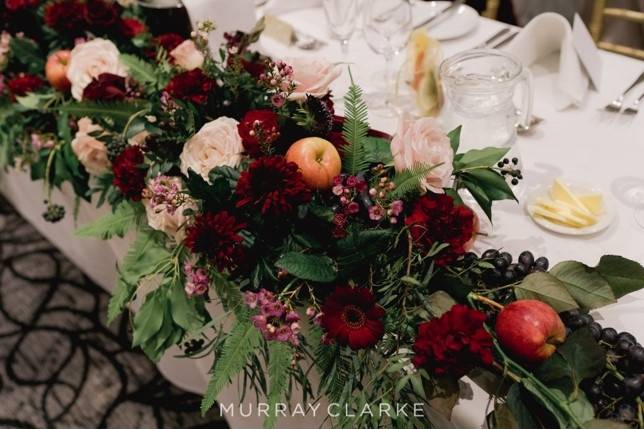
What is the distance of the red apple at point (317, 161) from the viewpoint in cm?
85

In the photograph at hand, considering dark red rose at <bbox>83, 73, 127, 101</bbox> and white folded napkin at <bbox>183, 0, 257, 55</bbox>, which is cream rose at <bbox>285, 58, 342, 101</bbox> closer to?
dark red rose at <bbox>83, 73, 127, 101</bbox>

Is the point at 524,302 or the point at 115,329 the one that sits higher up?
the point at 524,302

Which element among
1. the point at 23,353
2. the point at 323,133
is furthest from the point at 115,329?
the point at 323,133

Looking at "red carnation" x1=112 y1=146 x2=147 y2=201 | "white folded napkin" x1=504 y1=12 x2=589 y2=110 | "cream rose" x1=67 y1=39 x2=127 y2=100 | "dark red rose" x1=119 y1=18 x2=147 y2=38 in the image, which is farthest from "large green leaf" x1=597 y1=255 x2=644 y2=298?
"dark red rose" x1=119 y1=18 x2=147 y2=38

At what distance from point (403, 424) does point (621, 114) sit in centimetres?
87

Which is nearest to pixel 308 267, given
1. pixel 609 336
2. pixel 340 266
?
pixel 340 266

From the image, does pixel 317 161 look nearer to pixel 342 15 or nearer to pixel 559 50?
pixel 342 15

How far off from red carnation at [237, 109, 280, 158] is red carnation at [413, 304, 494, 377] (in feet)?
1.20

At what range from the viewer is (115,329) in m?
2.11

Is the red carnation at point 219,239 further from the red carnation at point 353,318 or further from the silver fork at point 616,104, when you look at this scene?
the silver fork at point 616,104

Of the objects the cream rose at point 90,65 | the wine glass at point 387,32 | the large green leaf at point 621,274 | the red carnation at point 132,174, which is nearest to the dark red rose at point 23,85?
the cream rose at point 90,65

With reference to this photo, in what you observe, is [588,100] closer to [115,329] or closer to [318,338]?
[318,338]

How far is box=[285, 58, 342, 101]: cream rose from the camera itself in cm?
95

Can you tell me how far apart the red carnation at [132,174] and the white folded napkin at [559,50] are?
83 centimetres
